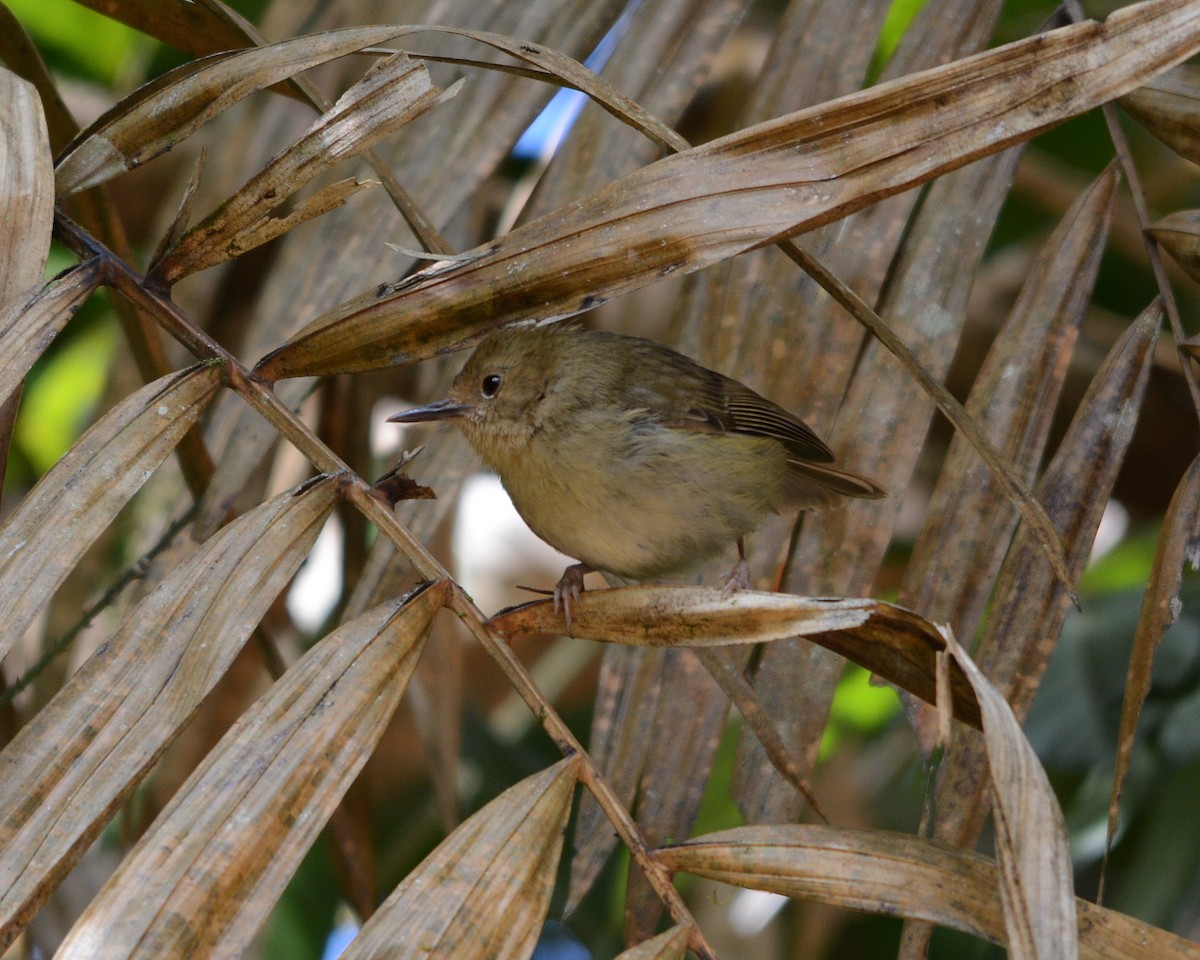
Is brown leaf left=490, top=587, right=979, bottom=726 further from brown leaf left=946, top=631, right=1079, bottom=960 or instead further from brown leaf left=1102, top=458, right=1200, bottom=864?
brown leaf left=1102, top=458, right=1200, bottom=864

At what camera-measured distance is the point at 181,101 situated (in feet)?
7.16

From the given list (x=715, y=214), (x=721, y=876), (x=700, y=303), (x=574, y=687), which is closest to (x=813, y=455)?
(x=700, y=303)

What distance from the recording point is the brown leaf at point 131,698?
1.55 meters

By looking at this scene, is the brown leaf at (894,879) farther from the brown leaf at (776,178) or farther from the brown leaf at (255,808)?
the brown leaf at (776,178)

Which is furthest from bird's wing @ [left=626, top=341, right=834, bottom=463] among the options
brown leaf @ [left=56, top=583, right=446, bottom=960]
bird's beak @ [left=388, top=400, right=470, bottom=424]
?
brown leaf @ [left=56, top=583, right=446, bottom=960]

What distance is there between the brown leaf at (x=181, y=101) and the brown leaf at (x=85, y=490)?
43cm

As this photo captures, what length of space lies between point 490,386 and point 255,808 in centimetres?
207

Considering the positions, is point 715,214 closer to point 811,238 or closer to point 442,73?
point 811,238

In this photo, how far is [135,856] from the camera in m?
1.53

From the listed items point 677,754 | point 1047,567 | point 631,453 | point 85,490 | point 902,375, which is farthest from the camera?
point 631,453

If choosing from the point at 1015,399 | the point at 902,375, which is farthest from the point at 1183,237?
the point at 902,375

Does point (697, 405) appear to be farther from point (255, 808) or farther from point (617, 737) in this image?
point (255, 808)

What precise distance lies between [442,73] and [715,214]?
5.46ft

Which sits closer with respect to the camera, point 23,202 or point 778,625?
point 778,625
